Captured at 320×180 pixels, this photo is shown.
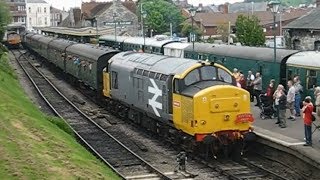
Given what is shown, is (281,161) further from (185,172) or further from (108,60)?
(108,60)

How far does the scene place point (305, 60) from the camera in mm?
25516

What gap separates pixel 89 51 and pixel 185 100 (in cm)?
1746

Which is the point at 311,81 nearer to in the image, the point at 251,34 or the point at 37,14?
the point at 251,34

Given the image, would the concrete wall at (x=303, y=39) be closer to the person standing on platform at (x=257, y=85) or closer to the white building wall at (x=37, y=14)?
the person standing on platform at (x=257, y=85)

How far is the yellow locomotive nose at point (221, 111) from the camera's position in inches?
719

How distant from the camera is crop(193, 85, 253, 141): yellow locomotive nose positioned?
18.3 meters

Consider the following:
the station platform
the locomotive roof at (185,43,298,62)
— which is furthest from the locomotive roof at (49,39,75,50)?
the station platform

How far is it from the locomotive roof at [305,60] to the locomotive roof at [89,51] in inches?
412

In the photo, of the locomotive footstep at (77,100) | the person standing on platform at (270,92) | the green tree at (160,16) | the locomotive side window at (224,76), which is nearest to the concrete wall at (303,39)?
the locomotive footstep at (77,100)

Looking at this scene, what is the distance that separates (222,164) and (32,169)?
281 inches

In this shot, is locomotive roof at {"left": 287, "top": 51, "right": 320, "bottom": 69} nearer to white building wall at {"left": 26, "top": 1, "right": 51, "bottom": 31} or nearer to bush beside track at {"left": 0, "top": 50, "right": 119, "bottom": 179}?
bush beside track at {"left": 0, "top": 50, "right": 119, "bottom": 179}

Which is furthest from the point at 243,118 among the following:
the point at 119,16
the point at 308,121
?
the point at 119,16

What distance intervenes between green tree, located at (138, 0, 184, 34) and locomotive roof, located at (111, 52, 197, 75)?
6383cm

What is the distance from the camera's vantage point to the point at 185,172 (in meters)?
17.6
